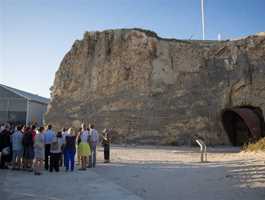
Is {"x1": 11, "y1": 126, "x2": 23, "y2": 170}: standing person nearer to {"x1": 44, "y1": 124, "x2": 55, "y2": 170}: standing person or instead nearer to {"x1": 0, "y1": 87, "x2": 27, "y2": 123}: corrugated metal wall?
{"x1": 44, "y1": 124, "x2": 55, "y2": 170}: standing person

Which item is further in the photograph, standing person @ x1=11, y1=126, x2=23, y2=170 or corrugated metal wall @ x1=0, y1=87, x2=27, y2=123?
corrugated metal wall @ x1=0, y1=87, x2=27, y2=123

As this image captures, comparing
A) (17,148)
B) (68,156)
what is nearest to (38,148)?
(17,148)

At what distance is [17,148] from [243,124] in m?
17.7

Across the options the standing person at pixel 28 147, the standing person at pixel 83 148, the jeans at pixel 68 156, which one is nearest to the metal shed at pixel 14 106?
the standing person at pixel 28 147

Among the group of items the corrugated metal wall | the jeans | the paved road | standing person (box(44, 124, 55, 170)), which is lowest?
the paved road

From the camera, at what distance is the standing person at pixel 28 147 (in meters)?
10.7

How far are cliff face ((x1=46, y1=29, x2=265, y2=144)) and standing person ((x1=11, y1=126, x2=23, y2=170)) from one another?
1218 cm

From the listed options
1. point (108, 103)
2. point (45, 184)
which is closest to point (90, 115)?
point (108, 103)

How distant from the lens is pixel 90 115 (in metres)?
23.4

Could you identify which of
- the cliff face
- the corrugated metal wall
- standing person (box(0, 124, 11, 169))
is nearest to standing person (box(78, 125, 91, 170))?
standing person (box(0, 124, 11, 169))

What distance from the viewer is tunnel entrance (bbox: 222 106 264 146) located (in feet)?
73.6

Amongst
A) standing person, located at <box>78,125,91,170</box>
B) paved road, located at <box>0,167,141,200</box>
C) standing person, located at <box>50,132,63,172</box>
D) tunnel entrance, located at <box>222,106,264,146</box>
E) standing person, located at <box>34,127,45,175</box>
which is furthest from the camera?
tunnel entrance, located at <box>222,106,264,146</box>

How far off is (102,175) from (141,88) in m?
14.1

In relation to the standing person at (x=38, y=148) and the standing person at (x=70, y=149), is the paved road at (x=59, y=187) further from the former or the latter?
the standing person at (x=70, y=149)
